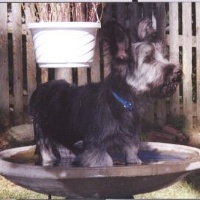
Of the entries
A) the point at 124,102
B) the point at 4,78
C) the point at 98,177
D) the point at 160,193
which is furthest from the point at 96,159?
the point at 4,78

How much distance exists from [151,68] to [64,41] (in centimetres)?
49

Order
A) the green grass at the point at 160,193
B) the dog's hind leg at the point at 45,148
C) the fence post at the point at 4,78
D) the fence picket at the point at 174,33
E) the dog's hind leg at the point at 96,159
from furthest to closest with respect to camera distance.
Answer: the fence picket at the point at 174,33 → the fence post at the point at 4,78 → the green grass at the point at 160,193 → the dog's hind leg at the point at 45,148 → the dog's hind leg at the point at 96,159

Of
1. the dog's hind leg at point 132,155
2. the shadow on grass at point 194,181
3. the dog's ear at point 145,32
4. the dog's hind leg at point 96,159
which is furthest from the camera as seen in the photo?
the shadow on grass at point 194,181

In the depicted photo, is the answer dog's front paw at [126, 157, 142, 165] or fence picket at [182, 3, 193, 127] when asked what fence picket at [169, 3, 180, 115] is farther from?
dog's front paw at [126, 157, 142, 165]

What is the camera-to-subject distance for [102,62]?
5.10 meters

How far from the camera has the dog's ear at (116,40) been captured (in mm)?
2865

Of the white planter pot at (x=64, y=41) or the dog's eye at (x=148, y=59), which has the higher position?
the white planter pot at (x=64, y=41)

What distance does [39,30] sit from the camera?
316 cm

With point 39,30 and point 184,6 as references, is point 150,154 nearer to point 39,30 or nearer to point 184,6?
point 39,30

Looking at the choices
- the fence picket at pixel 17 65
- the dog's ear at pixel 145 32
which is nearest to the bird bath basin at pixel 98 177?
the dog's ear at pixel 145 32

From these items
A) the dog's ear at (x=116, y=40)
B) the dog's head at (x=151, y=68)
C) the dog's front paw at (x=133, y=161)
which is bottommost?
the dog's front paw at (x=133, y=161)

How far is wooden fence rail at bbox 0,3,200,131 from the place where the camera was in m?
5.15

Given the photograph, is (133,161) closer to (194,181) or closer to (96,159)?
(96,159)

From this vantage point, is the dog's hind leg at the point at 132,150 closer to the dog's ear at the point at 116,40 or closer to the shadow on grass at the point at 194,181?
the dog's ear at the point at 116,40
